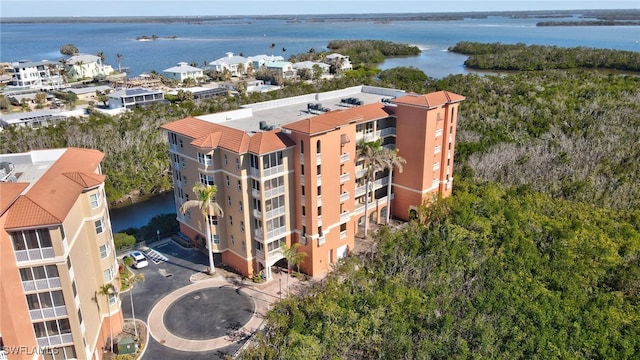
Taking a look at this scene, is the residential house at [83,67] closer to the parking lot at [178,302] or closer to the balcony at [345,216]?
the parking lot at [178,302]

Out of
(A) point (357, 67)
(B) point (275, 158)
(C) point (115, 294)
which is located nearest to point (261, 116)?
(B) point (275, 158)

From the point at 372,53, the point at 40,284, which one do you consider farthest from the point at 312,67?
the point at 40,284

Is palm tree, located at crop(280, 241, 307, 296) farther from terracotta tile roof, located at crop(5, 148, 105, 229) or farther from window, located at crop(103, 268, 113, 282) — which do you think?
terracotta tile roof, located at crop(5, 148, 105, 229)

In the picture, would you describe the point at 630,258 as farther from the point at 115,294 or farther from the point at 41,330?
the point at 41,330

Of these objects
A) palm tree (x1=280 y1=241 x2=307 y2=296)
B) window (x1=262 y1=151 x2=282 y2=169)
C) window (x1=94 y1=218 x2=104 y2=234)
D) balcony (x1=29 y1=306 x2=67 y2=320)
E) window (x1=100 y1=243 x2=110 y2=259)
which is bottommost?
palm tree (x1=280 y1=241 x2=307 y2=296)

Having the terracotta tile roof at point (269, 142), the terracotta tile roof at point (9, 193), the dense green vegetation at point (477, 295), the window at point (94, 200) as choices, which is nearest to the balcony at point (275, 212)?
the terracotta tile roof at point (269, 142)

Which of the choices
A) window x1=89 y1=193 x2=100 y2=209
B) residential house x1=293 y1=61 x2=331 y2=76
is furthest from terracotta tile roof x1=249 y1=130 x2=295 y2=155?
residential house x1=293 y1=61 x2=331 y2=76

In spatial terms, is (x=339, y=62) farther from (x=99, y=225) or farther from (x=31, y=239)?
(x=31, y=239)

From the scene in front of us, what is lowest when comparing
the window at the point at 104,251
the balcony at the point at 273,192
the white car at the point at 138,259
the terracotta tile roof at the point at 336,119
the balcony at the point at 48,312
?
the white car at the point at 138,259
